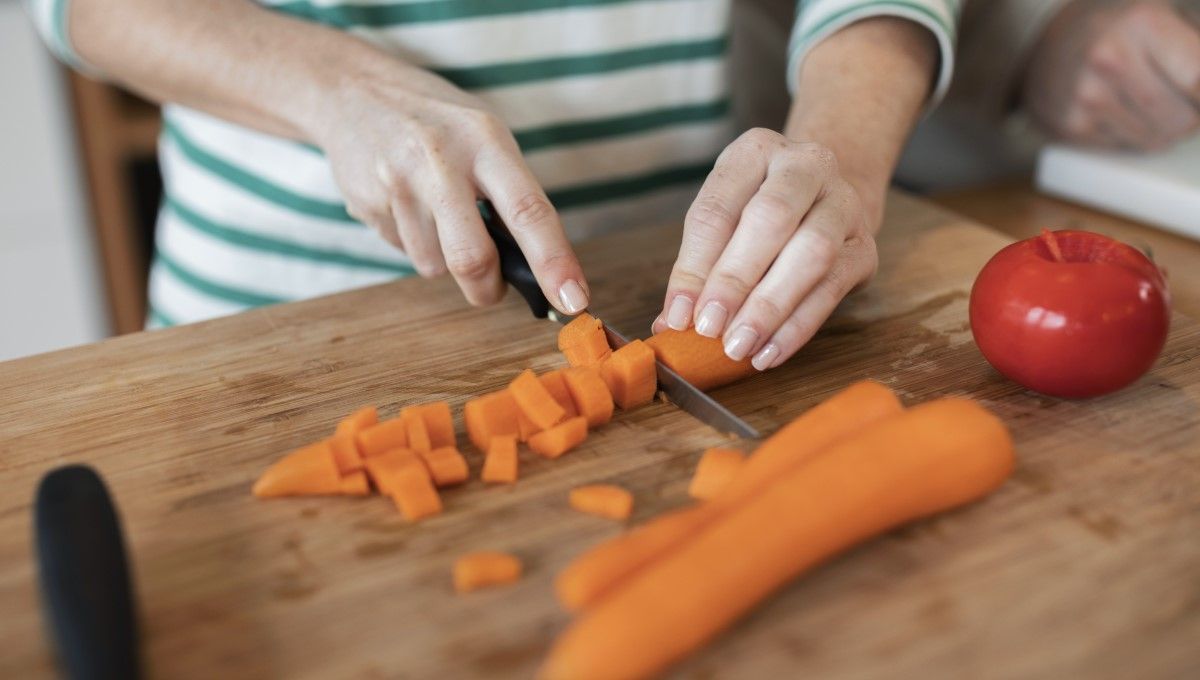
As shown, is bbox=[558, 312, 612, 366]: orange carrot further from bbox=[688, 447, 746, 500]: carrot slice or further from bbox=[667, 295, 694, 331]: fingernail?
bbox=[688, 447, 746, 500]: carrot slice

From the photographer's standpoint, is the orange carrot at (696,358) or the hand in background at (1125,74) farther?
the hand in background at (1125,74)

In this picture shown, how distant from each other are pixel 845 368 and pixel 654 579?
541 millimetres

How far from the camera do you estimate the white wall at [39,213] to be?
9.69ft

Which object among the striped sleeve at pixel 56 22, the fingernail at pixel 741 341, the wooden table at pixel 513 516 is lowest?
the wooden table at pixel 513 516

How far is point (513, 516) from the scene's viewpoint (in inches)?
41.0

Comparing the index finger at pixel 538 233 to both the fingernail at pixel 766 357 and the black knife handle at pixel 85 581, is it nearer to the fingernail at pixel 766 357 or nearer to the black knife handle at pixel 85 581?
the fingernail at pixel 766 357

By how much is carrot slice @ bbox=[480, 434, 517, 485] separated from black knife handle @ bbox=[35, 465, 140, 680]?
0.36 metres

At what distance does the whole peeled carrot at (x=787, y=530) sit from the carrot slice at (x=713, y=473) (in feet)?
0.33

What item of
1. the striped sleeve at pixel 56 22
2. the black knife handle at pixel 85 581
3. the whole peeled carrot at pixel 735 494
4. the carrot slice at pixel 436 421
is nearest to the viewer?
the black knife handle at pixel 85 581

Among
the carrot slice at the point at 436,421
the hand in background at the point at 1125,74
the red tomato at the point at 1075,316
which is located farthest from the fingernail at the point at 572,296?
the hand in background at the point at 1125,74

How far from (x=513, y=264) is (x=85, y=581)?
2.20 ft

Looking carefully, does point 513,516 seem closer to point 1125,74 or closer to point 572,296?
point 572,296

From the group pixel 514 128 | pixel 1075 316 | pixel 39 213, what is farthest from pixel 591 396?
pixel 39 213

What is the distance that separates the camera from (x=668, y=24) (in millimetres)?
1790
